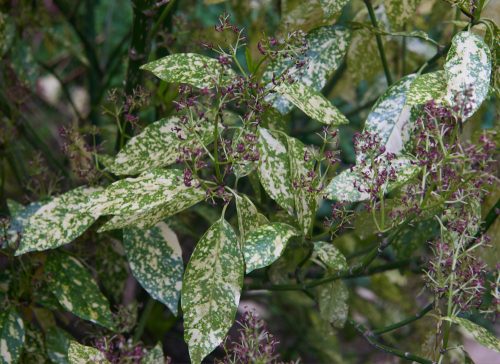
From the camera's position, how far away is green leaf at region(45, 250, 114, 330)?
110 centimetres

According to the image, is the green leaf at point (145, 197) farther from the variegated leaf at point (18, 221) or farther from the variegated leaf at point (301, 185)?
the variegated leaf at point (18, 221)

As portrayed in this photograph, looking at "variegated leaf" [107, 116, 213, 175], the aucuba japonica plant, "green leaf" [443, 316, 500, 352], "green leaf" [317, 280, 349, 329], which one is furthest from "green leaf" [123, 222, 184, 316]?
"green leaf" [443, 316, 500, 352]

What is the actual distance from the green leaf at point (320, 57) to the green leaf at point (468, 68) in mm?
242

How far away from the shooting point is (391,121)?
1034 mm

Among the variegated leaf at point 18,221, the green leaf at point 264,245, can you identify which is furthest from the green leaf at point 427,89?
the variegated leaf at point 18,221

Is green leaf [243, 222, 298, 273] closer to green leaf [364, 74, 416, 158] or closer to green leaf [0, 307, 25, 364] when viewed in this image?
green leaf [364, 74, 416, 158]

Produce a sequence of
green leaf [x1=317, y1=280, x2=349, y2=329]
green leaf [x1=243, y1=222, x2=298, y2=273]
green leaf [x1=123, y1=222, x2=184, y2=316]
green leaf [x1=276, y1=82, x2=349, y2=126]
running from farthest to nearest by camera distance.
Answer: green leaf [x1=317, y1=280, x2=349, y2=329] < green leaf [x1=123, y1=222, x2=184, y2=316] < green leaf [x1=276, y1=82, x2=349, y2=126] < green leaf [x1=243, y1=222, x2=298, y2=273]

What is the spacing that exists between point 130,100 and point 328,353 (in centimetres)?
115

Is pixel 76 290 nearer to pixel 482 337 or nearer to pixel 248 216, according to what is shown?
pixel 248 216

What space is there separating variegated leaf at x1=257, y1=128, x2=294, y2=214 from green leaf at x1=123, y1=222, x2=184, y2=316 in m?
0.20

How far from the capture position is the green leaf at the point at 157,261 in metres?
1.06

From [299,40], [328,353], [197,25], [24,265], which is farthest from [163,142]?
[328,353]

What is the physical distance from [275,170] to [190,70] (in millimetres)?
173

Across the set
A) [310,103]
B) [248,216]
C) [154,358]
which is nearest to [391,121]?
[310,103]
